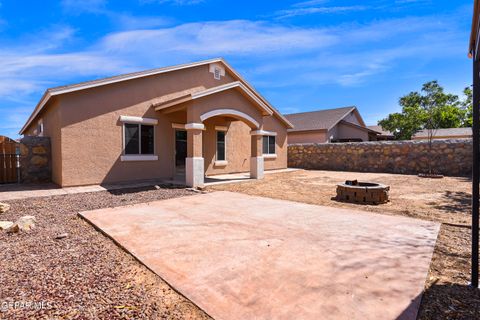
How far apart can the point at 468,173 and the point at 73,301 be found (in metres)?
18.2

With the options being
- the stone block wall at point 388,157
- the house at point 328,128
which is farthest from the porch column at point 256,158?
the house at point 328,128

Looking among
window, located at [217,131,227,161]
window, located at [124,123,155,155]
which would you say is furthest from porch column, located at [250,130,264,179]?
window, located at [124,123,155,155]

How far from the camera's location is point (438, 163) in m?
14.9

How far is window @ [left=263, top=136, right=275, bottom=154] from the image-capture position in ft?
Answer: 57.7

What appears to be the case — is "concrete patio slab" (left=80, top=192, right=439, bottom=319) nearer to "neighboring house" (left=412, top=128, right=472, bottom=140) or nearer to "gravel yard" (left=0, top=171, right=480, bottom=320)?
"gravel yard" (left=0, top=171, right=480, bottom=320)

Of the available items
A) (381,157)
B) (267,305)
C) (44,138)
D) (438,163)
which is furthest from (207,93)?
(438,163)

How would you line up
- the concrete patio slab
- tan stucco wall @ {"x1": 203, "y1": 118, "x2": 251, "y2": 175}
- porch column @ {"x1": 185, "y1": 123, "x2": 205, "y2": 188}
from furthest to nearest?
1. tan stucco wall @ {"x1": 203, "y1": 118, "x2": 251, "y2": 175}
2. porch column @ {"x1": 185, "y1": 123, "x2": 205, "y2": 188}
3. the concrete patio slab

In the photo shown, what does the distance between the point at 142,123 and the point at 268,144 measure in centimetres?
906

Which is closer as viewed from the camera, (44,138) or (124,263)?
(124,263)

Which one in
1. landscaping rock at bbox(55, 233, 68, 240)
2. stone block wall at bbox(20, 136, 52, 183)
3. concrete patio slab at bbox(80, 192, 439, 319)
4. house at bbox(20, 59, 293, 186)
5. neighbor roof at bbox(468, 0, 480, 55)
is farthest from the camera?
stone block wall at bbox(20, 136, 52, 183)

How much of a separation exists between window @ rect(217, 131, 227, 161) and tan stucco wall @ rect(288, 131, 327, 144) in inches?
531

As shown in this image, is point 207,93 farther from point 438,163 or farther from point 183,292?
point 438,163

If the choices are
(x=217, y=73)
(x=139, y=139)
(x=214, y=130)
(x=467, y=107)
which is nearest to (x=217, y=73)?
(x=217, y=73)

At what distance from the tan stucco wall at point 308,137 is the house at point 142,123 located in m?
13.5
